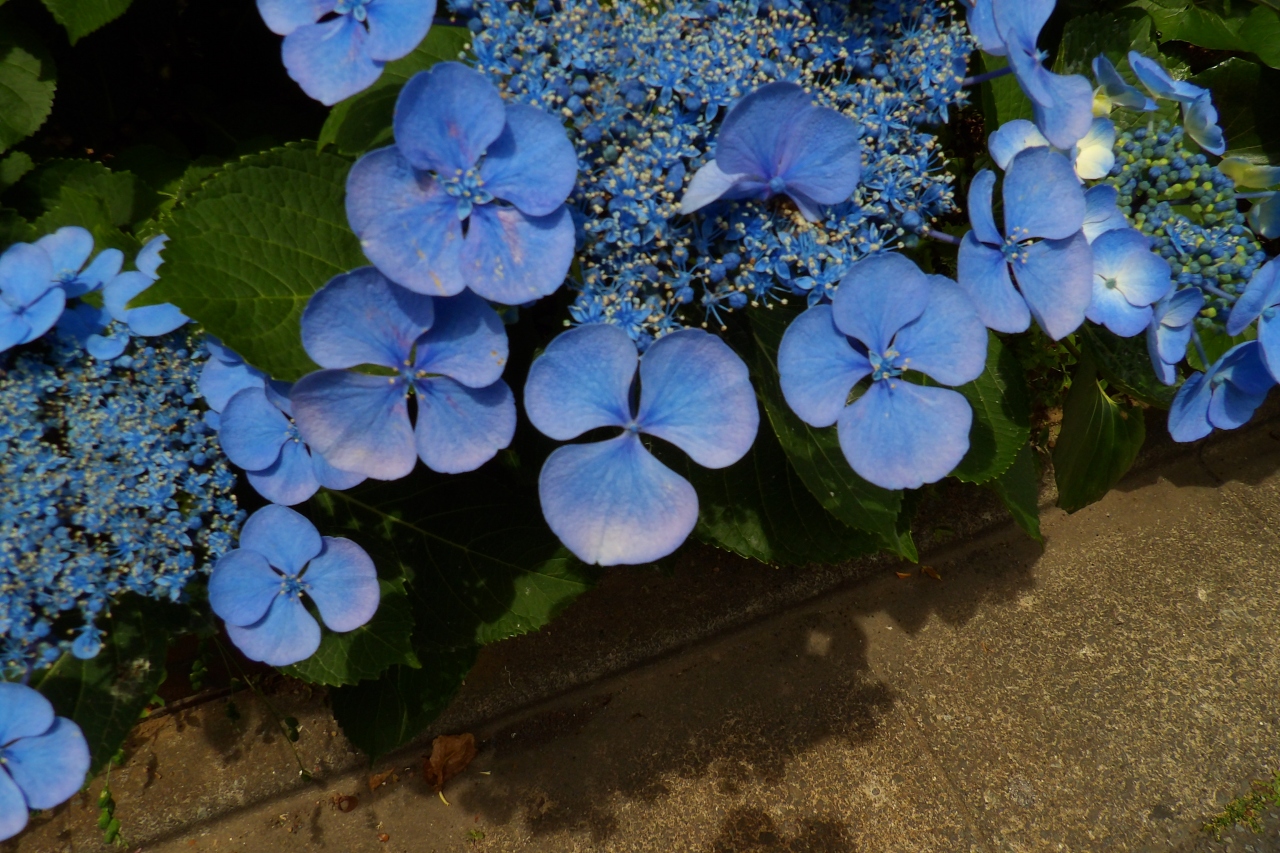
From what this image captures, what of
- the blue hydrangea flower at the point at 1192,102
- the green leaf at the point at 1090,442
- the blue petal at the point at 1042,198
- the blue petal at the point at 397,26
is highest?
the blue petal at the point at 397,26

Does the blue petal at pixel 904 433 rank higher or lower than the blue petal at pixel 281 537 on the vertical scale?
higher

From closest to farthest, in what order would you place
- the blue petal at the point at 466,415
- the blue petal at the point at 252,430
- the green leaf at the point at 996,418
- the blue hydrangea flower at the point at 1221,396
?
the blue petal at the point at 466,415 < the blue petal at the point at 252,430 < the blue hydrangea flower at the point at 1221,396 < the green leaf at the point at 996,418

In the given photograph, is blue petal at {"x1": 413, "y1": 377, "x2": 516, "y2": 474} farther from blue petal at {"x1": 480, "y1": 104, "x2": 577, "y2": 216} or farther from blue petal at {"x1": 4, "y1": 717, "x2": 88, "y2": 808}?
blue petal at {"x1": 4, "y1": 717, "x2": 88, "y2": 808}

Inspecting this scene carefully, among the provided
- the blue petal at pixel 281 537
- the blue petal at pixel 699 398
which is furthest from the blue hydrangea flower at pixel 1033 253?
the blue petal at pixel 281 537

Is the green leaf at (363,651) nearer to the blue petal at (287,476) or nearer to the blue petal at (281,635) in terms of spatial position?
the blue petal at (281,635)

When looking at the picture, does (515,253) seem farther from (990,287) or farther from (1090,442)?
(1090,442)

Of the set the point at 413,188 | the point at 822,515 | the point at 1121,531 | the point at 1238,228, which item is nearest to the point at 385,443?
the point at 413,188

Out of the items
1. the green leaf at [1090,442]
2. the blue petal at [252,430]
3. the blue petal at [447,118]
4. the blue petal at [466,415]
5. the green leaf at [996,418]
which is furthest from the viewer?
the green leaf at [1090,442]
